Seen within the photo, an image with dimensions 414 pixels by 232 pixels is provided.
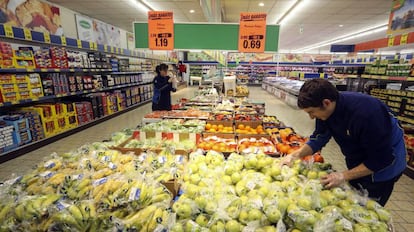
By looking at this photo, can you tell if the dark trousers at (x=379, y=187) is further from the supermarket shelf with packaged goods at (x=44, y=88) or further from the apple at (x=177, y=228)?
the supermarket shelf with packaged goods at (x=44, y=88)

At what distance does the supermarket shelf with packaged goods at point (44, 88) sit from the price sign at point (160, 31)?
2.59 metres

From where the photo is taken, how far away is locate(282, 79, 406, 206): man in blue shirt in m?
1.36

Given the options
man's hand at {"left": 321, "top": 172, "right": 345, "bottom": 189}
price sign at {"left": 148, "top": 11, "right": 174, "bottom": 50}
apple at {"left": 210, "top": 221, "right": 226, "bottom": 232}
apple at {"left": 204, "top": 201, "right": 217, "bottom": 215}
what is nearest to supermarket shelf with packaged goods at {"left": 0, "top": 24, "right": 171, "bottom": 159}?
price sign at {"left": 148, "top": 11, "right": 174, "bottom": 50}

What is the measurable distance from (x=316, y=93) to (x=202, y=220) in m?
1.01

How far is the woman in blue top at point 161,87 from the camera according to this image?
16.7 ft

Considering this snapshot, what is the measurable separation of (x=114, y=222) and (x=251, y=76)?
2300 centimetres

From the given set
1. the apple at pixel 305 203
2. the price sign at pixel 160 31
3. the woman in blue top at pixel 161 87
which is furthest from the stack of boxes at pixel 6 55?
the apple at pixel 305 203

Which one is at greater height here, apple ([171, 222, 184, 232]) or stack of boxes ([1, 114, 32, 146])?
apple ([171, 222, 184, 232])

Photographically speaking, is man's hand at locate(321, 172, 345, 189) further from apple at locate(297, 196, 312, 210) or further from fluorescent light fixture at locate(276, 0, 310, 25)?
fluorescent light fixture at locate(276, 0, 310, 25)

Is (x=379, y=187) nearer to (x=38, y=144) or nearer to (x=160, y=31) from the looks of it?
(x=160, y=31)

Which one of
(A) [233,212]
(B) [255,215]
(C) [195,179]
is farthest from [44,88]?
(B) [255,215]

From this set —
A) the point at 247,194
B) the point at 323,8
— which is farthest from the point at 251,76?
the point at 247,194

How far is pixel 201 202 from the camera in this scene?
4.22 ft

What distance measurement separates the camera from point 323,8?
848 cm
